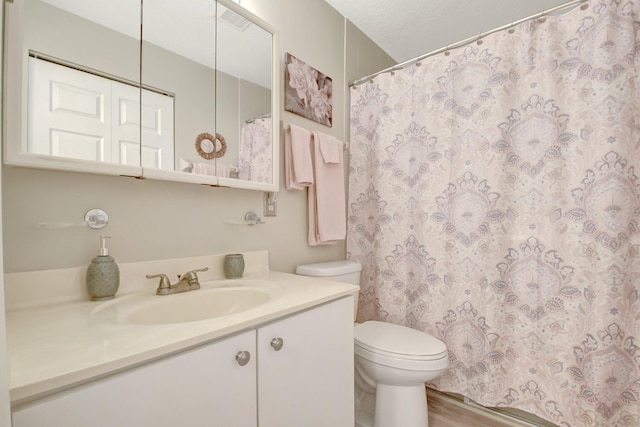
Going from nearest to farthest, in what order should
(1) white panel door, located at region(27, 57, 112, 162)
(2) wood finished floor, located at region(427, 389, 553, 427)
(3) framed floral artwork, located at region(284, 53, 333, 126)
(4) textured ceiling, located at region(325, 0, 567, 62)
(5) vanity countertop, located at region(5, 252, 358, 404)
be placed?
1. (5) vanity countertop, located at region(5, 252, 358, 404)
2. (1) white panel door, located at region(27, 57, 112, 162)
3. (2) wood finished floor, located at region(427, 389, 553, 427)
4. (3) framed floral artwork, located at region(284, 53, 333, 126)
5. (4) textured ceiling, located at region(325, 0, 567, 62)

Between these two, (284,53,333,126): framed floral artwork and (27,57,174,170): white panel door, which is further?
(284,53,333,126): framed floral artwork

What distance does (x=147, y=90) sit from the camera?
1105 mm

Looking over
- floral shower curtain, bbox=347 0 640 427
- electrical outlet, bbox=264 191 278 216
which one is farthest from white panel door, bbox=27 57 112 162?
floral shower curtain, bbox=347 0 640 427

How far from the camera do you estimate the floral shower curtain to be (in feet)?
4.13

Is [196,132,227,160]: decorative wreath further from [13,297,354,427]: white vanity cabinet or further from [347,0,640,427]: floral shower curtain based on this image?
[347,0,640,427]: floral shower curtain

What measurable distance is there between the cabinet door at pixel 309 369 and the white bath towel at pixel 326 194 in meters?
0.67

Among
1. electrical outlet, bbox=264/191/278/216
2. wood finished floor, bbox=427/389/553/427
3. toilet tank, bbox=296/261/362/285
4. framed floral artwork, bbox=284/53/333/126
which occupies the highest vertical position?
framed floral artwork, bbox=284/53/333/126

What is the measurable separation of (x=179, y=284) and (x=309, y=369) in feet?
1.73

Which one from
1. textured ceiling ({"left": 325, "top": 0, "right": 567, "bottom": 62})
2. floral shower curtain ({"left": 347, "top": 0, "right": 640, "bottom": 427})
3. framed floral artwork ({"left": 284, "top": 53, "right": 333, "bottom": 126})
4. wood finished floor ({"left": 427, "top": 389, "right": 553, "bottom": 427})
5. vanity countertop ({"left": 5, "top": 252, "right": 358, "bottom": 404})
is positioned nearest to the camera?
vanity countertop ({"left": 5, "top": 252, "right": 358, "bottom": 404})

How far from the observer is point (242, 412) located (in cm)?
79

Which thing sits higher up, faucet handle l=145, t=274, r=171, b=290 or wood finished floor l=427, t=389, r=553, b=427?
faucet handle l=145, t=274, r=171, b=290

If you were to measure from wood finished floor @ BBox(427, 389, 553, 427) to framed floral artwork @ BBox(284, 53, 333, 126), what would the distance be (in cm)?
170

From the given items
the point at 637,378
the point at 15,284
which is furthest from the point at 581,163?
the point at 15,284

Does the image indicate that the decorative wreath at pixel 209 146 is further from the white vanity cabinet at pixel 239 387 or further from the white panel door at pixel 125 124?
the white vanity cabinet at pixel 239 387
